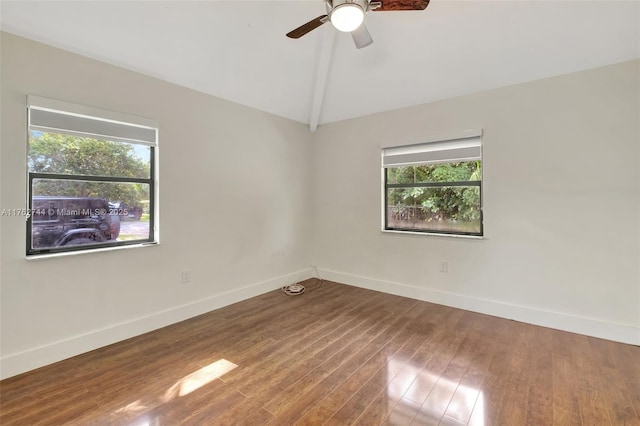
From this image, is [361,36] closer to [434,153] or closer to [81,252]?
[434,153]

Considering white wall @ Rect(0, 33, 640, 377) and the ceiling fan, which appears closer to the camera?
the ceiling fan

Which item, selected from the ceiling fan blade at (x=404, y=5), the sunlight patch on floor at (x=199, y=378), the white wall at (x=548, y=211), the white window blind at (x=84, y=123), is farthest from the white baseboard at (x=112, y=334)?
the ceiling fan blade at (x=404, y=5)

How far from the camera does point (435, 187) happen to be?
356cm

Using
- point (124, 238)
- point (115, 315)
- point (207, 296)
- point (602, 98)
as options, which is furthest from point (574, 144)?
point (115, 315)

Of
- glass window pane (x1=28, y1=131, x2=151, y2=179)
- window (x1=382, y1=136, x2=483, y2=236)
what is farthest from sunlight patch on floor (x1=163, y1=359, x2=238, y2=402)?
window (x1=382, y1=136, x2=483, y2=236)

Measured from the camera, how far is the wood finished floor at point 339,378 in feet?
5.42

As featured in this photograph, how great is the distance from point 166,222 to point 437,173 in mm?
3226

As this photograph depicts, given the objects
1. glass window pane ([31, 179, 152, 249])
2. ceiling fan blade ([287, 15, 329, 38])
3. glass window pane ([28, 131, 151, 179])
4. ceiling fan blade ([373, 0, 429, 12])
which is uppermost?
ceiling fan blade ([373, 0, 429, 12])

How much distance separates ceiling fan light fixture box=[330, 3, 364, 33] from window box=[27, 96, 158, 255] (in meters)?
2.05

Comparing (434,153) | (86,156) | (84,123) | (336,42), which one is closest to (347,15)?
(336,42)

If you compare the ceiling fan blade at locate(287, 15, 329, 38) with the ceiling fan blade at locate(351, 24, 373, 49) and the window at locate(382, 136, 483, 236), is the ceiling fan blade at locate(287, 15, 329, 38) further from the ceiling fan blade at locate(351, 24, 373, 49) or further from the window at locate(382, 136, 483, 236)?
the window at locate(382, 136, 483, 236)

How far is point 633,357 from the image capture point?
225cm

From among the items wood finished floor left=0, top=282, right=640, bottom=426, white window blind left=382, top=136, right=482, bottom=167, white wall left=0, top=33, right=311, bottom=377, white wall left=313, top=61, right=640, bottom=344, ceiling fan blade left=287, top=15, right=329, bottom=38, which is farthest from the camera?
white window blind left=382, top=136, right=482, bottom=167

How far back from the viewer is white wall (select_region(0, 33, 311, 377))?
2.07m
